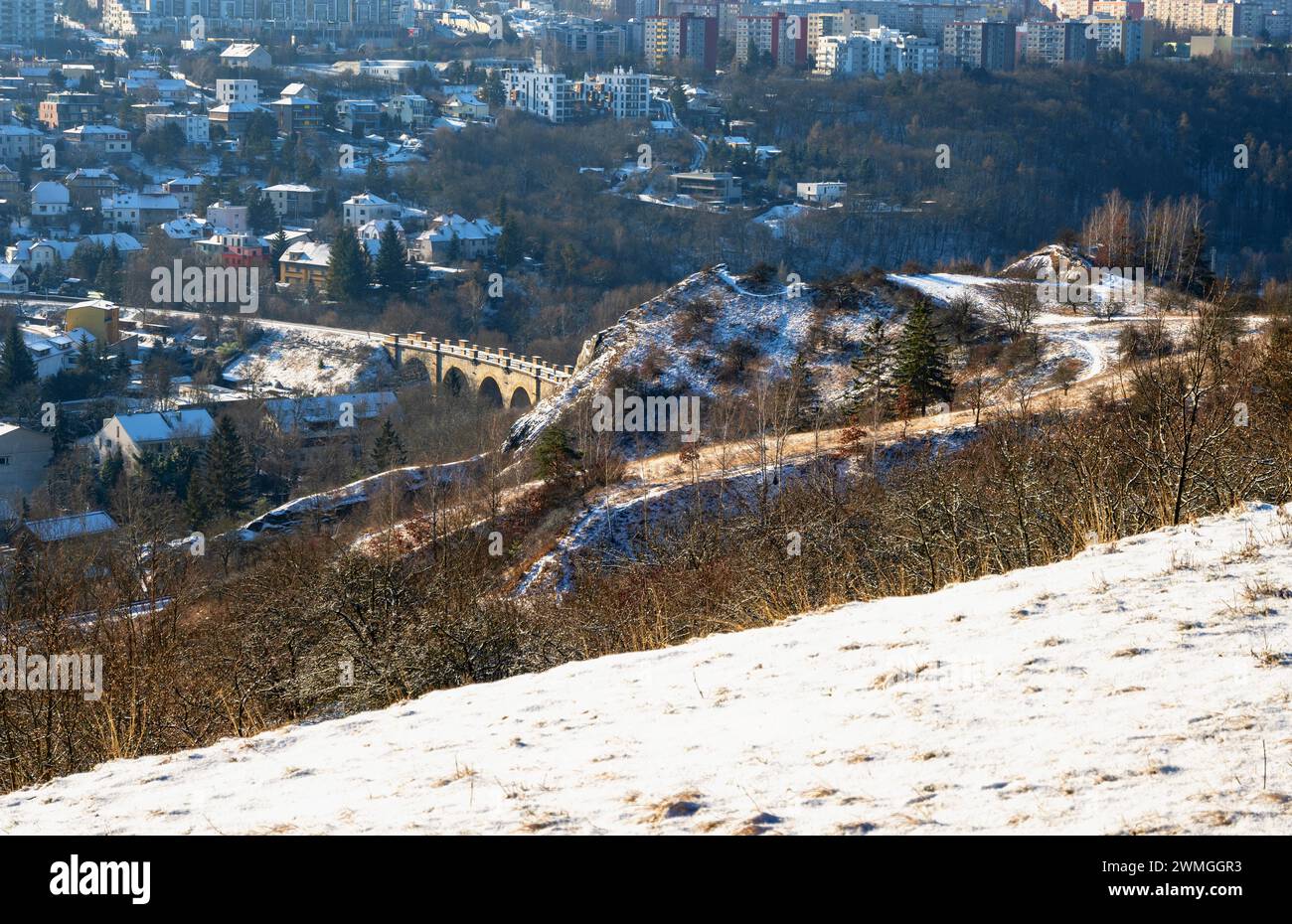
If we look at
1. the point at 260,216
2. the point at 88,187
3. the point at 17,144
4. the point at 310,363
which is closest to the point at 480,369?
the point at 310,363

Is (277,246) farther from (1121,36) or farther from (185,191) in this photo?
(1121,36)

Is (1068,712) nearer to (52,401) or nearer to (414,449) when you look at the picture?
(414,449)

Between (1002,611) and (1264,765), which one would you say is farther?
(1002,611)

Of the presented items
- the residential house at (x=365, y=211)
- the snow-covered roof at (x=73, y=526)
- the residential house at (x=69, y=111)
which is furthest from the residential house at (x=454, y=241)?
the snow-covered roof at (x=73, y=526)

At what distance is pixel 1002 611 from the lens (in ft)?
18.6

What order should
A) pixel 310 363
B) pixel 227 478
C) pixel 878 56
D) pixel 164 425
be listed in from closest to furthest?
pixel 227 478, pixel 164 425, pixel 310 363, pixel 878 56

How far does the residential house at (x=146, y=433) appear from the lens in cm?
3369

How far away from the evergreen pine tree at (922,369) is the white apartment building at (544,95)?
197 feet

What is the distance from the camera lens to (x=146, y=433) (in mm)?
34031

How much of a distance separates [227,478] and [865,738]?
85.5 feet

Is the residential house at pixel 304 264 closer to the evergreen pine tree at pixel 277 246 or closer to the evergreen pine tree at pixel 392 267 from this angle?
the evergreen pine tree at pixel 277 246

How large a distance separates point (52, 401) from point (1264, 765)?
40277 mm

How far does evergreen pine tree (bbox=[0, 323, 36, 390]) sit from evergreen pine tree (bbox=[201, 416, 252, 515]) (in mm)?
13392
